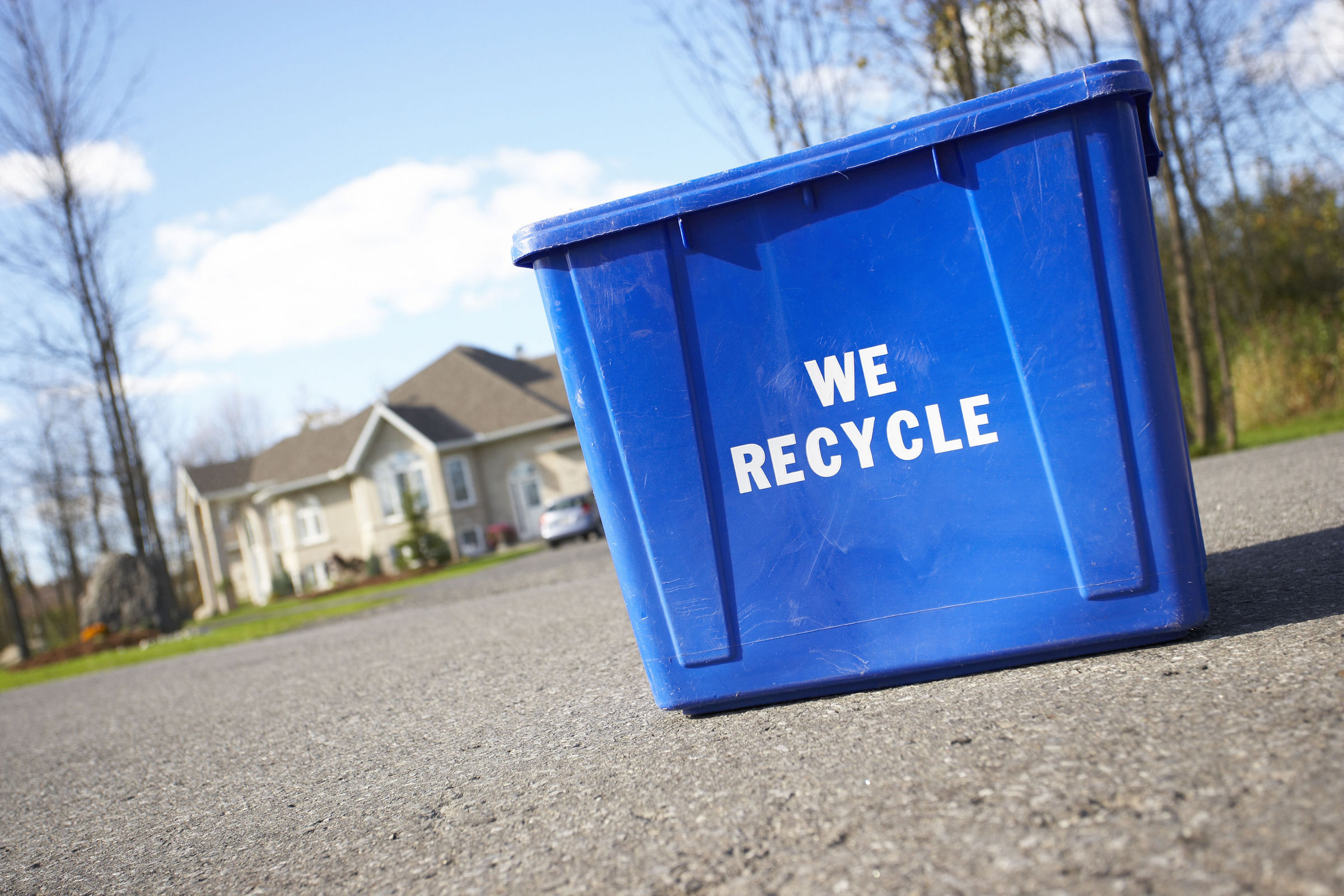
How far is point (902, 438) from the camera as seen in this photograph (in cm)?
299

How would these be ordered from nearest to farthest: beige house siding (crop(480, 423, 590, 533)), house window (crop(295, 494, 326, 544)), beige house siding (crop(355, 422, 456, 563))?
beige house siding (crop(480, 423, 590, 533)) < beige house siding (crop(355, 422, 456, 563)) < house window (crop(295, 494, 326, 544))

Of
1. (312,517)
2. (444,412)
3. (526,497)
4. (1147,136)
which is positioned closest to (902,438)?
(1147,136)

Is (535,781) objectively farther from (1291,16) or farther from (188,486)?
(188,486)

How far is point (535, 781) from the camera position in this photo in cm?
305

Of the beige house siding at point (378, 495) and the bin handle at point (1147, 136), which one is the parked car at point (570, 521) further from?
the bin handle at point (1147, 136)

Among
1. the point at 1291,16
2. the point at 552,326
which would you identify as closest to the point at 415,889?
the point at 552,326

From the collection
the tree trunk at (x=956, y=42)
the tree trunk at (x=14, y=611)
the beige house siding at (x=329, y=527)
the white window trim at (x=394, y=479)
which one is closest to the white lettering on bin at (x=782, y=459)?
the tree trunk at (x=956, y=42)

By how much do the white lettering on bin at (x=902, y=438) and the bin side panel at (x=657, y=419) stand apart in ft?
1.97

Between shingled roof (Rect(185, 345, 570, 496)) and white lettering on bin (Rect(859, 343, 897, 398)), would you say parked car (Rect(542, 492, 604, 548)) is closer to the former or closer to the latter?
shingled roof (Rect(185, 345, 570, 496))

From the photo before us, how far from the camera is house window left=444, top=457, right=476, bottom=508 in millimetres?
33594

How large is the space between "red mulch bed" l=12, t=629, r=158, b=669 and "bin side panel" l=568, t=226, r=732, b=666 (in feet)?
70.2

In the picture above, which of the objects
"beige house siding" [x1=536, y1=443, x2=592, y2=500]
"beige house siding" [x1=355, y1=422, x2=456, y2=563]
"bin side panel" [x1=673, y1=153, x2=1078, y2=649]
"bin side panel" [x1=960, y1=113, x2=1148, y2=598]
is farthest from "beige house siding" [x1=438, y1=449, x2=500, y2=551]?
"bin side panel" [x1=960, y1=113, x2=1148, y2=598]

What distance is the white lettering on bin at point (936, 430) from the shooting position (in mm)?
2961

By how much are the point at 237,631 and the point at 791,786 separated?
17540 mm
